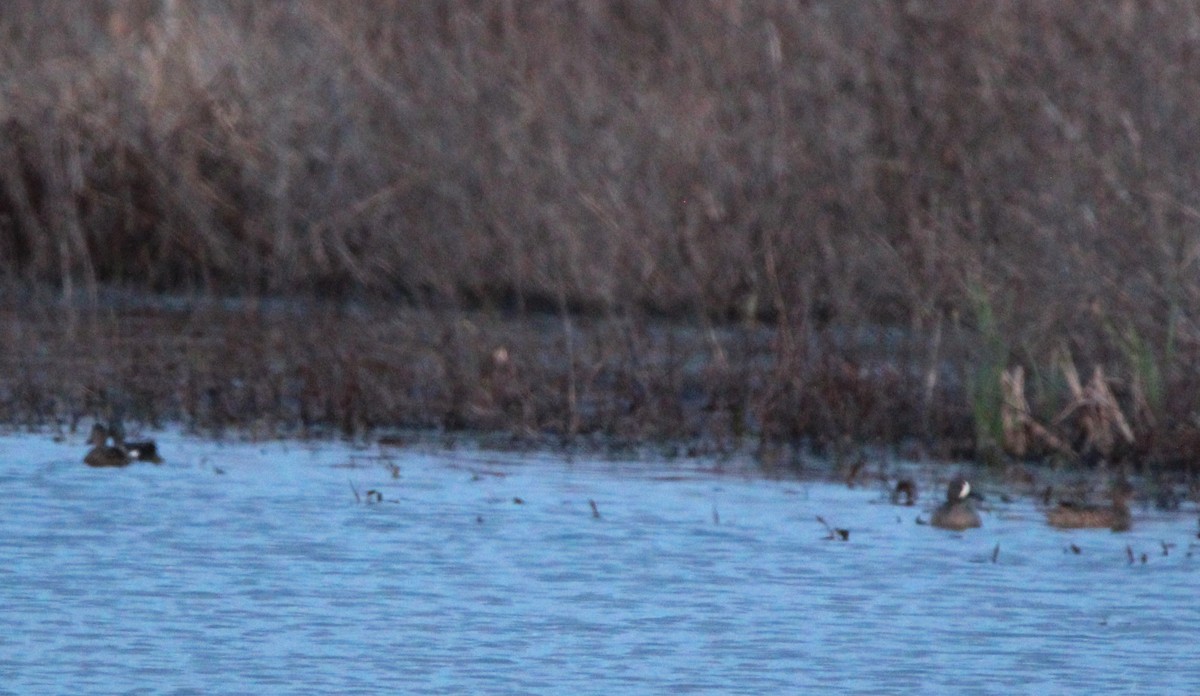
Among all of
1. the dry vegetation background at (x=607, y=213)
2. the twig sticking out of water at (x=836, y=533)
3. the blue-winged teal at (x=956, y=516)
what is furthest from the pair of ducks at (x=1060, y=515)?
the dry vegetation background at (x=607, y=213)

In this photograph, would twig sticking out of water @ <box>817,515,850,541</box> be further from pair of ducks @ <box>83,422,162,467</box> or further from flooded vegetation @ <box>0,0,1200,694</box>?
pair of ducks @ <box>83,422,162,467</box>

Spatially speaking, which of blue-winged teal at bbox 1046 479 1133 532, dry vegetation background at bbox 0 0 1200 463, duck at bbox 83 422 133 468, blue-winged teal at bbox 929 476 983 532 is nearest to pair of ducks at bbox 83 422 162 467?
duck at bbox 83 422 133 468

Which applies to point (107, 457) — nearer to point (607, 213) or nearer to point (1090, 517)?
point (1090, 517)

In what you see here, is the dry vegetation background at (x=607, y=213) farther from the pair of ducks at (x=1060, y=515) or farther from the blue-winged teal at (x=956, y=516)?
the blue-winged teal at (x=956, y=516)

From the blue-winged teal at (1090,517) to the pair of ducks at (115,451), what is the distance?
9.23 feet

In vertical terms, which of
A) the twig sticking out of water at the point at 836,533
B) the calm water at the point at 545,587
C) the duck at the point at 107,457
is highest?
the duck at the point at 107,457

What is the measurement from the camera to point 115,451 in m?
8.50

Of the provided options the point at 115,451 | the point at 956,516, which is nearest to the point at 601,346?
the point at 115,451

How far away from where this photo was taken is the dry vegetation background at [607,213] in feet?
31.2

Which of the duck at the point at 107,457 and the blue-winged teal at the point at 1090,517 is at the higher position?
the blue-winged teal at the point at 1090,517

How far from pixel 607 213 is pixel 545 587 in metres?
6.21

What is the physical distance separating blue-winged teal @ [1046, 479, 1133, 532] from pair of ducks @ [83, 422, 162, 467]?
281 cm

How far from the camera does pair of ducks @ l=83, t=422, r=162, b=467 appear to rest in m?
8.48

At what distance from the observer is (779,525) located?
7.66 m
